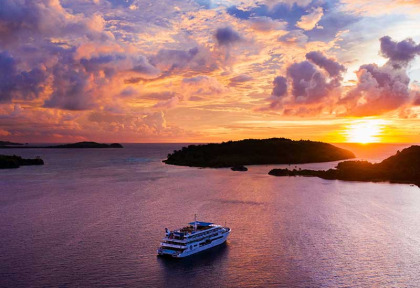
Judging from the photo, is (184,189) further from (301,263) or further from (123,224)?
(301,263)

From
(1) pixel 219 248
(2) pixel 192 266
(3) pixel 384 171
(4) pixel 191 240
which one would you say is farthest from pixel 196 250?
(3) pixel 384 171

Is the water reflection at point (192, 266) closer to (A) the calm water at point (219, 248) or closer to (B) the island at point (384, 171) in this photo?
(A) the calm water at point (219, 248)

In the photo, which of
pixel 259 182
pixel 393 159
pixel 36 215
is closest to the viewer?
pixel 36 215

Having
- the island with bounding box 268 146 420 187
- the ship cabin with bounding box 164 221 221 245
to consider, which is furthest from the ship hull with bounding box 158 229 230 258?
the island with bounding box 268 146 420 187

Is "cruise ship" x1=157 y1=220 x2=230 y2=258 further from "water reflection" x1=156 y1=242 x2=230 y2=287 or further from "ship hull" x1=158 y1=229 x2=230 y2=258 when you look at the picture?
"water reflection" x1=156 y1=242 x2=230 y2=287

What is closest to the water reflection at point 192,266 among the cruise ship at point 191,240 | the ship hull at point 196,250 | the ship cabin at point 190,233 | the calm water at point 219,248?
the calm water at point 219,248

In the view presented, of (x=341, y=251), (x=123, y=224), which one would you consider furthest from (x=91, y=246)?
(x=341, y=251)
